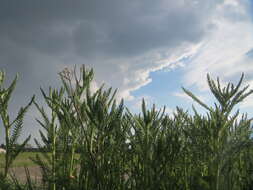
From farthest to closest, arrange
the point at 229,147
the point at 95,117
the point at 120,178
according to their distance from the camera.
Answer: the point at 120,178
the point at 95,117
the point at 229,147

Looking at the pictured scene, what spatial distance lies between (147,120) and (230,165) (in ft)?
0.87

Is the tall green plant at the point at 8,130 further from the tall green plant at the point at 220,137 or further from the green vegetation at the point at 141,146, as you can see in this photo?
the tall green plant at the point at 220,137

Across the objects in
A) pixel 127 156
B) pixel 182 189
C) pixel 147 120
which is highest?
pixel 147 120

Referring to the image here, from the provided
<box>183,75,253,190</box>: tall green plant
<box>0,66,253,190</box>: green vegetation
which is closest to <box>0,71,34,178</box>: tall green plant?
<box>0,66,253,190</box>: green vegetation

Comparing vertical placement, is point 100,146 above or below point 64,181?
above

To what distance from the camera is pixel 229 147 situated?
657mm

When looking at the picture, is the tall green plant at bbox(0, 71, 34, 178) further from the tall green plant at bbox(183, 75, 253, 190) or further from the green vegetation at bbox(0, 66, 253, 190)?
the tall green plant at bbox(183, 75, 253, 190)

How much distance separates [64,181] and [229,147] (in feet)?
1.59

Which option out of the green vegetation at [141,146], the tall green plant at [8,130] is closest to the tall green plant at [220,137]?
the green vegetation at [141,146]

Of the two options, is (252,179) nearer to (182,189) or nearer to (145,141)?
(182,189)

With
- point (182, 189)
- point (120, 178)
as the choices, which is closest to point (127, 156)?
point (120, 178)

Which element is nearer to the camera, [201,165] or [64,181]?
[64,181]

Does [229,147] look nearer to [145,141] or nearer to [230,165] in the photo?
[230,165]

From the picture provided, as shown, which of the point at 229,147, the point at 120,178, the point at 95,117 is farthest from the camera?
the point at 120,178
